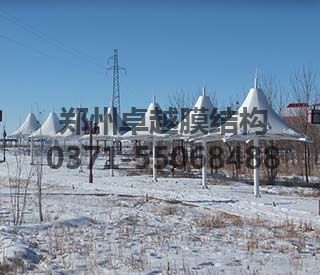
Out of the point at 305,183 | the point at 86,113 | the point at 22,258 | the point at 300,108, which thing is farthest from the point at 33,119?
the point at 22,258

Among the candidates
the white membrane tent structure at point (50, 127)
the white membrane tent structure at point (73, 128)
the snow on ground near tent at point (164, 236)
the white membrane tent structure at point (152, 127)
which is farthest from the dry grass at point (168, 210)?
the white membrane tent structure at point (50, 127)

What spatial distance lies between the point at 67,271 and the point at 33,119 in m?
35.6

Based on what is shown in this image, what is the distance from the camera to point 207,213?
1323 centimetres

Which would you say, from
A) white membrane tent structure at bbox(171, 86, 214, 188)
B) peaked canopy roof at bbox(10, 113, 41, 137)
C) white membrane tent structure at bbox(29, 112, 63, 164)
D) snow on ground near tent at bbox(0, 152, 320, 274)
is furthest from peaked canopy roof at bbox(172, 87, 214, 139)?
peaked canopy roof at bbox(10, 113, 41, 137)

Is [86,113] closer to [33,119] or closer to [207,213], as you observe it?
[33,119]

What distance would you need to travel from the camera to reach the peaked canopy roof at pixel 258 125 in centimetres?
Result: 1770

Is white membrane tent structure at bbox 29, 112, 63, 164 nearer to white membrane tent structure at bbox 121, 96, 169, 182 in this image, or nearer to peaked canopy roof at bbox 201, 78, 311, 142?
white membrane tent structure at bbox 121, 96, 169, 182

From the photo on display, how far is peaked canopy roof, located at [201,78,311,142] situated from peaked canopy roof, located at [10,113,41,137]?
78.6 ft

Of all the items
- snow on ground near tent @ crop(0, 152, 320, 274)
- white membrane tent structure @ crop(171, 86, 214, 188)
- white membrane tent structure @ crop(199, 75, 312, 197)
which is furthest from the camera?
white membrane tent structure @ crop(171, 86, 214, 188)

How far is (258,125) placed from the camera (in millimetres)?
17812

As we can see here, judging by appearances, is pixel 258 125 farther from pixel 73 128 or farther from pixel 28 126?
pixel 28 126

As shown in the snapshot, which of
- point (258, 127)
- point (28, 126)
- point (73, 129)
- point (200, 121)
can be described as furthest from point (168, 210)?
point (28, 126)

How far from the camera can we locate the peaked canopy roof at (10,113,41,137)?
39.8 meters

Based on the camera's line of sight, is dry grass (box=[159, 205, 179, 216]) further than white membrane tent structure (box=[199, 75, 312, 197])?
No
